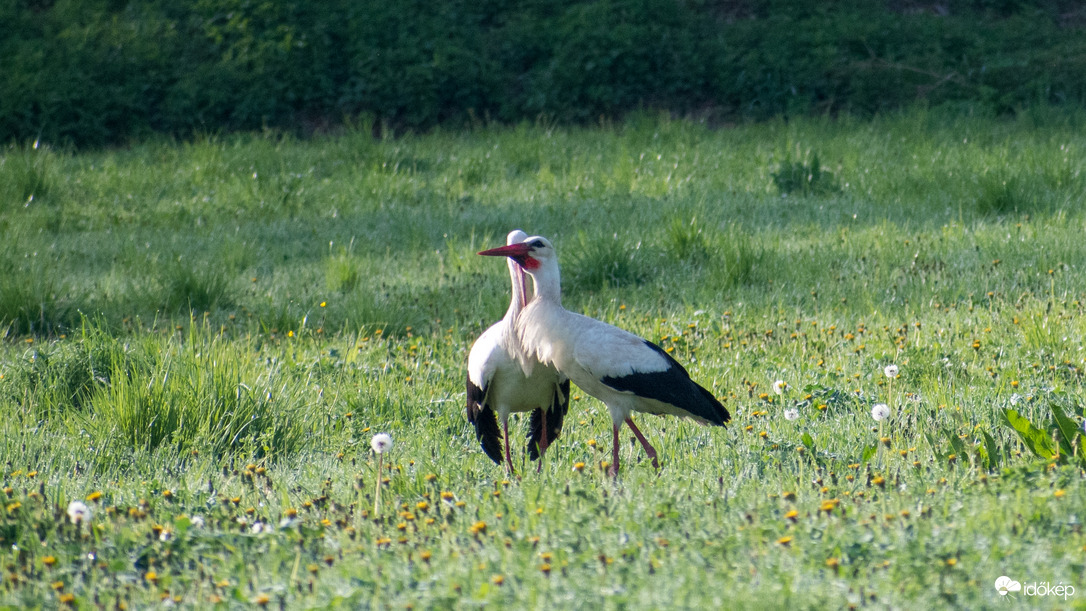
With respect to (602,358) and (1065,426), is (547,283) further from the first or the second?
(1065,426)

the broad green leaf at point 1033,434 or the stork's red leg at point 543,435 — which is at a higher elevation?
the broad green leaf at point 1033,434

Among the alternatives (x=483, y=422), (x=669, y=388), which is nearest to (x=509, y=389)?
(x=483, y=422)

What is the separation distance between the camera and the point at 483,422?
410cm

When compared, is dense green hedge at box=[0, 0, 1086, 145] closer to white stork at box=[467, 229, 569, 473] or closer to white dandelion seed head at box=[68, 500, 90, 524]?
white stork at box=[467, 229, 569, 473]

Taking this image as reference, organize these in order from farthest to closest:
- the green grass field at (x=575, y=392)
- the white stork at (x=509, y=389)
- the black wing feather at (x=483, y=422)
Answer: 1. the black wing feather at (x=483, y=422)
2. the white stork at (x=509, y=389)
3. the green grass field at (x=575, y=392)

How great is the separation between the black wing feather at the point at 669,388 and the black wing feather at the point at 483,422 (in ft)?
2.05

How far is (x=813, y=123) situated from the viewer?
40.5 feet

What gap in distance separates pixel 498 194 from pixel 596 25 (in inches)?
203

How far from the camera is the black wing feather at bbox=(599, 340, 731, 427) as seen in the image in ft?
11.8

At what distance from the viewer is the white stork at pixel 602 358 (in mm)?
3590

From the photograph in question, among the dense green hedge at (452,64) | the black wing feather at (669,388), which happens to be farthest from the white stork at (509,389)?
the dense green hedge at (452,64)

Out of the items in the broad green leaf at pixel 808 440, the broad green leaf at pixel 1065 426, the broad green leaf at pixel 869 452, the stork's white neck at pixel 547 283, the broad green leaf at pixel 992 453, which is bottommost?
the broad green leaf at pixel 808 440

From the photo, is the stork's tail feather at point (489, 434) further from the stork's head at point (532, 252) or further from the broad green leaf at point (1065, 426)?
the broad green leaf at point (1065, 426)

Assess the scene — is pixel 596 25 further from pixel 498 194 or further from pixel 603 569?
pixel 603 569
